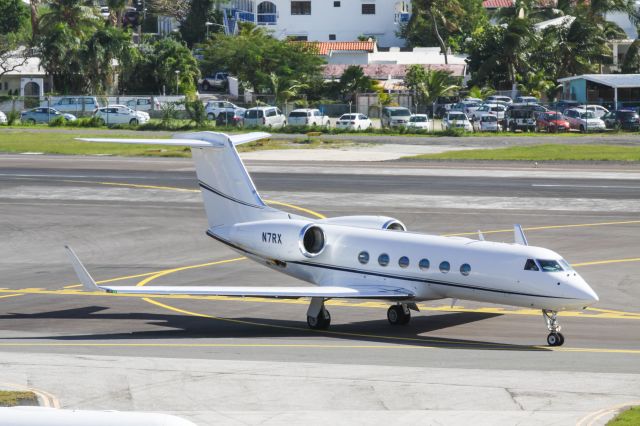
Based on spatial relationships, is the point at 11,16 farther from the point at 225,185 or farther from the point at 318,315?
the point at 318,315

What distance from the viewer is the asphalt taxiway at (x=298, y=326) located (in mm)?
22922

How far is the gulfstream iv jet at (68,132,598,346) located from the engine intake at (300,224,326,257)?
0.09ft

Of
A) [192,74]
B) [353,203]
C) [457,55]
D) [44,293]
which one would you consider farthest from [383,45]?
[44,293]

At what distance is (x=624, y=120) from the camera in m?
97.1

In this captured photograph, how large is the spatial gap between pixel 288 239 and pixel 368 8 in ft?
450

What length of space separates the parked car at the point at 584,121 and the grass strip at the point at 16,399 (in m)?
80.5

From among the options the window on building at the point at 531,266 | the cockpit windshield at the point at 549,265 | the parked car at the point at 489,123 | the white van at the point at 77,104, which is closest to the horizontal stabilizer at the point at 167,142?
the window on building at the point at 531,266

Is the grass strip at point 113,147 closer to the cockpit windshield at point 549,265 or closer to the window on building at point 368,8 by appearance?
the cockpit windshield at point 549,265

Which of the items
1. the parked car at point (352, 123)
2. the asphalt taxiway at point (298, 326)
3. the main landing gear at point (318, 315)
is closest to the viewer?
the asphalt taxiway at point (298, 326)

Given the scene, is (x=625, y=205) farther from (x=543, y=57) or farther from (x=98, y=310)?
(x=543, y=57)

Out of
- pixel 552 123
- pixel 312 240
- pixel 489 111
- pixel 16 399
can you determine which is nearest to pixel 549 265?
pixel 312 240

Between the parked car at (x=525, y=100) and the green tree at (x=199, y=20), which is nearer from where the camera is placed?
the parked car at (x=525, y=100)

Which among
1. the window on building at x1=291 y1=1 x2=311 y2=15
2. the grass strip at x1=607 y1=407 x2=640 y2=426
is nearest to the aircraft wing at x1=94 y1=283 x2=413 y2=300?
the grass strip at x1=607 y1=407 x2=640 y2=426

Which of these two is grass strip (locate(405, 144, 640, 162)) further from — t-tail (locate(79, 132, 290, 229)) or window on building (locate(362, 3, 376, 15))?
window on building (locate(362, 3, 376, 15))
